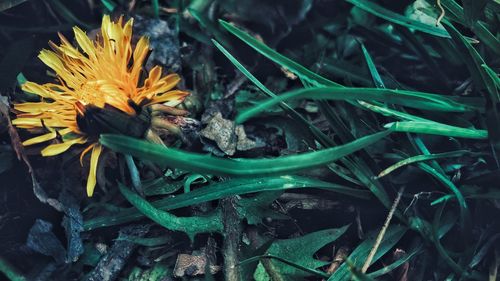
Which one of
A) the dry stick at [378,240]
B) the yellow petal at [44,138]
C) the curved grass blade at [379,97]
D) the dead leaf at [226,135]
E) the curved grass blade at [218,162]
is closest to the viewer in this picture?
the curved grass blade at [218,162]

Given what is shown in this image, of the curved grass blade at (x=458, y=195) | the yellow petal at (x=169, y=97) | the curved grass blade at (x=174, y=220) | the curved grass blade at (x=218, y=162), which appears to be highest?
the curved grass blade at (x=218, y=162)

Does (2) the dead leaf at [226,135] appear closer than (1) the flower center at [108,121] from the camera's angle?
No

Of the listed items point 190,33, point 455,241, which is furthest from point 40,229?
point 455,241

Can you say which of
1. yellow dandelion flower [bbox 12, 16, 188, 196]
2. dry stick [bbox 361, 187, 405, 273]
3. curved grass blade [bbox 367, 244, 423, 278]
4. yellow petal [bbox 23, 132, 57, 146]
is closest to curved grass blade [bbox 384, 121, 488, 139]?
dry stick [bbox 361, 187, 405, 273]

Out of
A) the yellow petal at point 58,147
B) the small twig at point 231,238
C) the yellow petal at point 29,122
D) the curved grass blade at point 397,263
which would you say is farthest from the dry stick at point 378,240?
the yellow petal at point 29,122

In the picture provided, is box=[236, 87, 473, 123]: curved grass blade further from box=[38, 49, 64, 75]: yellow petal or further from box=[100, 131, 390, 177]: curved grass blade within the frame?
box=[38, 49, 64, 75]: yellow petal

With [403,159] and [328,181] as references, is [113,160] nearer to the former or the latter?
[328,181]

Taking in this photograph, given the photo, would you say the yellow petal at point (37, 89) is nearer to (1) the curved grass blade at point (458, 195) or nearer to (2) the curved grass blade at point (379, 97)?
(2) the curved grass blade at point (379, 97)
